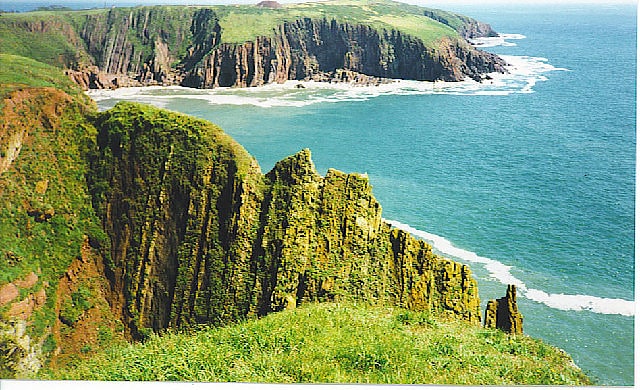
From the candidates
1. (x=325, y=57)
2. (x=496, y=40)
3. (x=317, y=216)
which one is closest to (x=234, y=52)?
(x=325, y=57)

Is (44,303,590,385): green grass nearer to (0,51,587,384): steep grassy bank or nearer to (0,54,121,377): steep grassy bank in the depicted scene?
(0,51,587,384): steep grassy bank

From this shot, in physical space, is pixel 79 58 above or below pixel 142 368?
above

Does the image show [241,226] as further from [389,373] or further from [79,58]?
[79,58]

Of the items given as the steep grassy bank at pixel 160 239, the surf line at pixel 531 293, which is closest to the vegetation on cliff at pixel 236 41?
the steep grassy bank at pixel 160 239

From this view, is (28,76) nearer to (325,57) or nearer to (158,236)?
(158,236)

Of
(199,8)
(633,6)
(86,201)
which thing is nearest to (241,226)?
(86,201)
